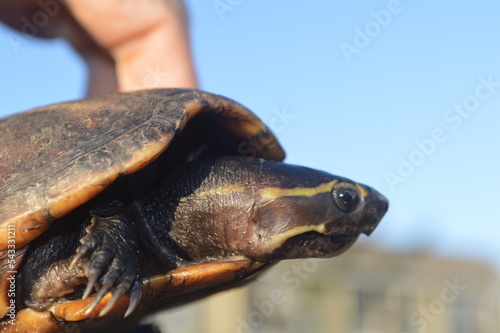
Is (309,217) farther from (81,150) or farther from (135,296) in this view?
(81,150)

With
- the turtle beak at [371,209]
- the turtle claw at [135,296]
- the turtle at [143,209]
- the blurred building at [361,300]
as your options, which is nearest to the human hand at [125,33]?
the turtle at [143,209]

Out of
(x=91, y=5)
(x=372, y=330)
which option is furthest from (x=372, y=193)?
(x=372, y=330)

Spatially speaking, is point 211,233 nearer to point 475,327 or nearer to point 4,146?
point 4,146

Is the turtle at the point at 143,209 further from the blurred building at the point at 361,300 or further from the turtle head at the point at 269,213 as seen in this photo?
the blurred building at the point at 361,300

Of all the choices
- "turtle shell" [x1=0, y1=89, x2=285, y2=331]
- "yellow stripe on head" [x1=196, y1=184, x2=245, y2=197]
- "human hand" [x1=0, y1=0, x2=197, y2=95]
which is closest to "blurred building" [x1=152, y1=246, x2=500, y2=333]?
"human hand" [x1=0, y1=0, x2=197, y2=95]

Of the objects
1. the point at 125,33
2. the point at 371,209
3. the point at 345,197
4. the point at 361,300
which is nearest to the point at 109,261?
the point at 345,197

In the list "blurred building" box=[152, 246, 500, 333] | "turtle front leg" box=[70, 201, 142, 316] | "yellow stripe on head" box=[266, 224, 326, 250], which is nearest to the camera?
"turtle front leg" box=[70, 201, 142, 316]

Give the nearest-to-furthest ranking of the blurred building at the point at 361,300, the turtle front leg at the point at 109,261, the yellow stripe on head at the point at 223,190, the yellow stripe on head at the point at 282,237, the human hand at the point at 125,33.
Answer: the turtle front leg at the point at 109,261, the yellow stripe on head at the point at 282,237, the yellow stripe on head at the point at 223,190, the human hand at the point at 125,33, the blurred building at the point at 361,300

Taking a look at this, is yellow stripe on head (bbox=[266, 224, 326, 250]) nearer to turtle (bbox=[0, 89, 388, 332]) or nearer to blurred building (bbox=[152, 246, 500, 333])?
turtle (bbox=[0, 89, 388, 332])
